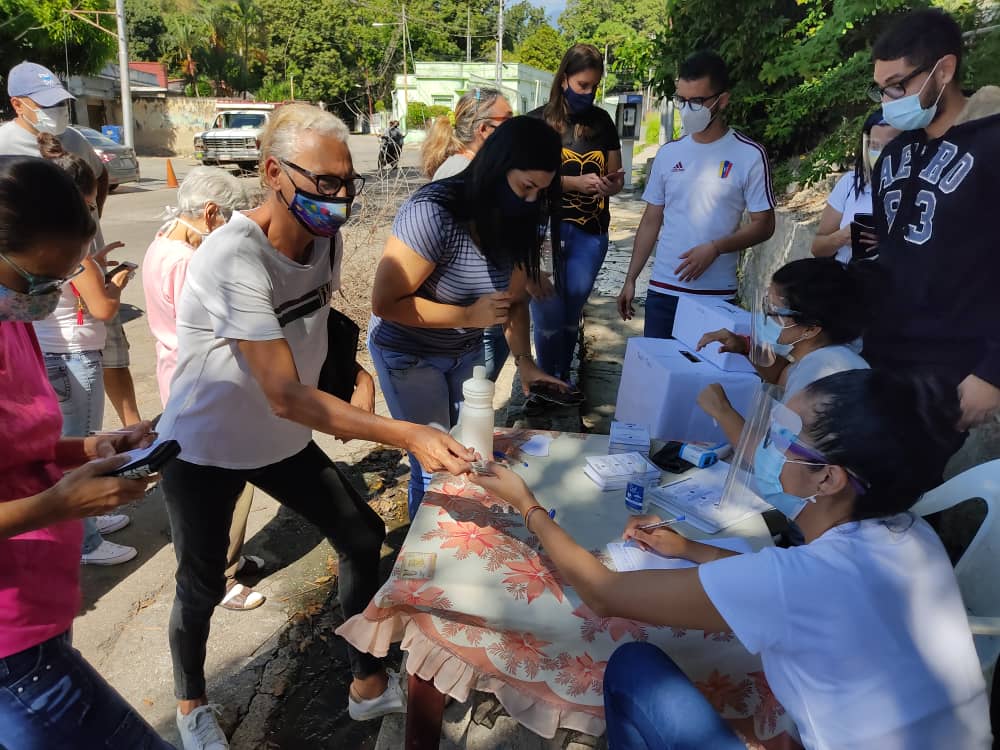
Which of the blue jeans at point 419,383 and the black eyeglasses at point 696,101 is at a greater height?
the black eyeglasses at point 696,101

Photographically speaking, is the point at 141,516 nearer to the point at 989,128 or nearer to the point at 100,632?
the point at 100,632

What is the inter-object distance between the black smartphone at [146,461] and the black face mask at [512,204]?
1342 millimetres

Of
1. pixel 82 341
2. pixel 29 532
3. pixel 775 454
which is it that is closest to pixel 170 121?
pixel 82 341

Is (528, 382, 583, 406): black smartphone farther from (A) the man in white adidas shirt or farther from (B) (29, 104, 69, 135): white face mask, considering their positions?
(B) (29, 104, 69, 135): white face mask

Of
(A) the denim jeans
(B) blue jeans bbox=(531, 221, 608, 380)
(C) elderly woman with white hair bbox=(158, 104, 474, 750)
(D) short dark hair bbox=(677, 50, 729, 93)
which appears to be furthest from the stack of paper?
(D) short dark hair bbox=(677, 50, 729, 93)

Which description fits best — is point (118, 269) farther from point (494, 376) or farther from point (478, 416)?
point (478, 416)

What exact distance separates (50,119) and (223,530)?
3.19 metres

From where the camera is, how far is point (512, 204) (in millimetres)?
2334

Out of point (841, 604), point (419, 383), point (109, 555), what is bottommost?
point (109, 555)

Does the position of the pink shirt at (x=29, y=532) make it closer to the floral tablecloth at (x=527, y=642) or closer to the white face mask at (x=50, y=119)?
the floral tablecloth at (x=527, y=642)

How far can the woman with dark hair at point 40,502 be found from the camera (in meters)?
Result: 1.24

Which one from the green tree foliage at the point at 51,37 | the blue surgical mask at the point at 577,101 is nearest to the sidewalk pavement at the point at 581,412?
the blue surgical mask at the point at 577,101

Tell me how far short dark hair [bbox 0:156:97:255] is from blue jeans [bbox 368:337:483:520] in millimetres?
1331

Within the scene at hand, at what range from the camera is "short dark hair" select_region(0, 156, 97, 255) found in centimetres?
121
